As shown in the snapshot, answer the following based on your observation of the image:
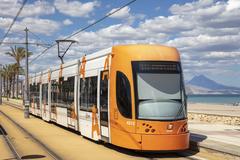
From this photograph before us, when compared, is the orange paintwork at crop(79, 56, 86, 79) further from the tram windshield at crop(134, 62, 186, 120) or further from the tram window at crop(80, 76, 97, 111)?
the tram windshield at crop(134, 62, 186, 120)

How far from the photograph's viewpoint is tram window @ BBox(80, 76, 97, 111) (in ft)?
55.4

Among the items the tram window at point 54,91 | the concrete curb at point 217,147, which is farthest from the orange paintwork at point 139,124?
the tram window at point 54,91

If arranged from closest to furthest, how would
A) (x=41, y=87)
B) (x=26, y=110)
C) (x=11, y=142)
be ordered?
(x=11, y=142) < (x=41, y=87) < (x=26, y=110)

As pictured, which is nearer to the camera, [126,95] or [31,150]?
[126,95]

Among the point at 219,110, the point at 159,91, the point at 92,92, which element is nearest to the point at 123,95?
the point at 159,91

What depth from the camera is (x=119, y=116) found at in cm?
1433

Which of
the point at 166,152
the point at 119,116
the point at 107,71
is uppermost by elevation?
the point at 107,71

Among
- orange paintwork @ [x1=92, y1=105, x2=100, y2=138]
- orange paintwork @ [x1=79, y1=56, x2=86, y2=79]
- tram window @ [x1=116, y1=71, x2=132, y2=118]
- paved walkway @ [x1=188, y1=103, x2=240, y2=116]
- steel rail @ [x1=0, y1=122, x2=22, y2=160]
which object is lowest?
paved walkway @ [x1=188, y1=103, x2=240, y2=116]

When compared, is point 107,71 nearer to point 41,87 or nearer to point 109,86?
point 109,86

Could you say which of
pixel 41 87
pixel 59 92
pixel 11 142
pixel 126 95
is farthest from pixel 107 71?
pixel 41 87

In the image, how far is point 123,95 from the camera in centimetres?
1432

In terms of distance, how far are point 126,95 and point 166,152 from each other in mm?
2334

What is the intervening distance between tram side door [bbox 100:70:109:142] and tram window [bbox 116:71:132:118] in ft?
2.90

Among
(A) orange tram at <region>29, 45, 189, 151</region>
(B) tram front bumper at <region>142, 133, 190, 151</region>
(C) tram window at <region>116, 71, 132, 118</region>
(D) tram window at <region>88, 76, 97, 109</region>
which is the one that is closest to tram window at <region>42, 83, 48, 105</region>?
(D) tram window at <region>88, 76, 97, 109</region>
